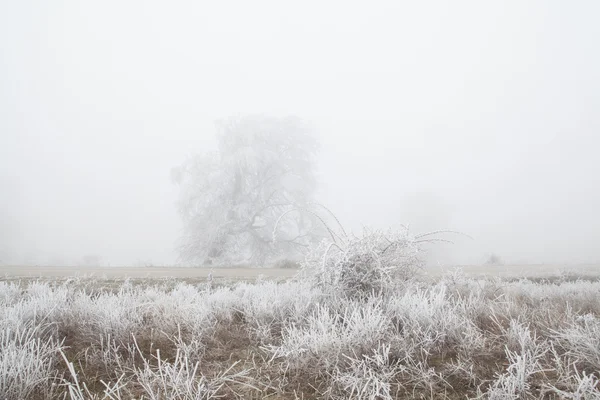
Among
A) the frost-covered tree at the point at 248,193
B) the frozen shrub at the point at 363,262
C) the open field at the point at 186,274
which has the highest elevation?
the frost-covered tree at the point at 248,193

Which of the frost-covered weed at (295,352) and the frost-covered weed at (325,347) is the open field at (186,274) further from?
the frost-covered weed at (325,347)

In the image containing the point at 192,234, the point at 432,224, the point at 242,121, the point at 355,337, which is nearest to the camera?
the point at 355,337

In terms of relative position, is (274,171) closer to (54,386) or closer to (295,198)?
(295,198)

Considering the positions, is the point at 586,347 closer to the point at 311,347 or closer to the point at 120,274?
the point at 311,347

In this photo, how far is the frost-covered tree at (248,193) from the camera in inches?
799

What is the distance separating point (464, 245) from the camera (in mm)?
41125

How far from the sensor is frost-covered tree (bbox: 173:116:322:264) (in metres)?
20.3

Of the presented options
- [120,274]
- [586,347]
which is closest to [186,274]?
[120,274]

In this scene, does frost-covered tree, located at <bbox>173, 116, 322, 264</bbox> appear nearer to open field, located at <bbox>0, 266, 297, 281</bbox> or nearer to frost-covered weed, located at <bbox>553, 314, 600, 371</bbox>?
open field, located at <bbox>0, 266, 297, 281</bbox>

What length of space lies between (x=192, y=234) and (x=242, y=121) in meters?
7.70

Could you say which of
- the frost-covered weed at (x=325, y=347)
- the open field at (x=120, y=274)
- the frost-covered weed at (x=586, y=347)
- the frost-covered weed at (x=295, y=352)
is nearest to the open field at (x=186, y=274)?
the open field at (x=120, y=274)

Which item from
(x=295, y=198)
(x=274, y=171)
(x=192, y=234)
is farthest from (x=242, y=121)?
(x=192, y=234)

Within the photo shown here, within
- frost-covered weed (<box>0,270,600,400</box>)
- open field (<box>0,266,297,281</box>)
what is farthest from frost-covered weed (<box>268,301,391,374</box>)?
open field (<box>0,266,297,281</box>)

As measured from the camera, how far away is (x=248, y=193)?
850 inches
